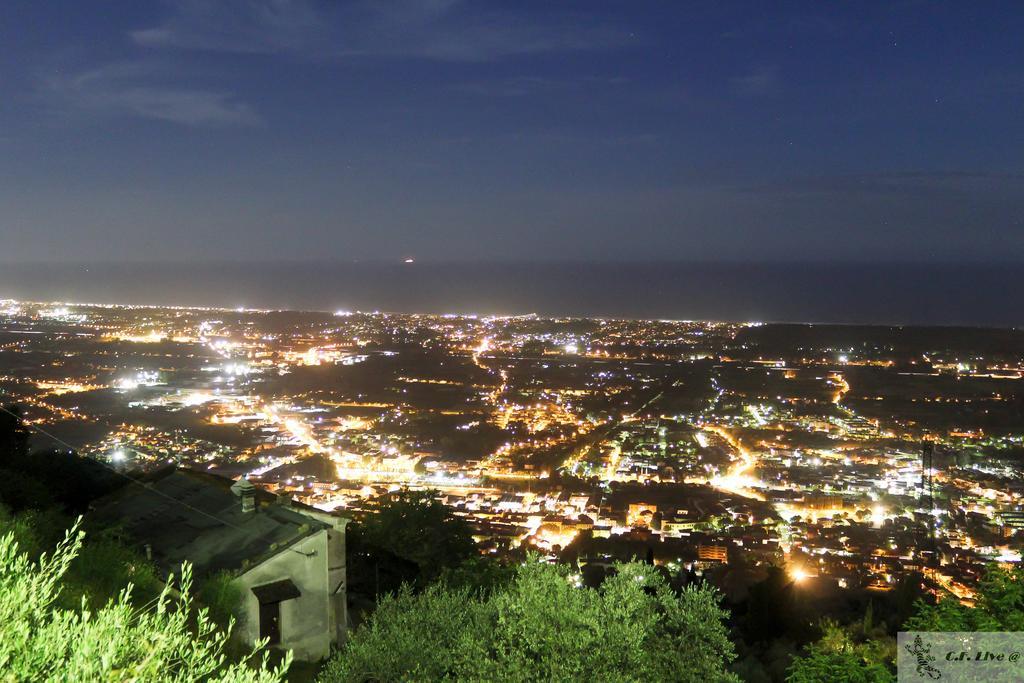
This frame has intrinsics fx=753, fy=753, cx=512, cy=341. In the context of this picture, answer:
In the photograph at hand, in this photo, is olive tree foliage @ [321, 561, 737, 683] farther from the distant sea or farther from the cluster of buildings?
the distant sea

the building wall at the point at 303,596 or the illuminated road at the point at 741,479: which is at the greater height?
the building wall at the point at 303,596

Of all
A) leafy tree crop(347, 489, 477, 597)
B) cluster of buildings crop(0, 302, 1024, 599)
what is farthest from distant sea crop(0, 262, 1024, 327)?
leafy tree crop(347, 489, 477, 597)

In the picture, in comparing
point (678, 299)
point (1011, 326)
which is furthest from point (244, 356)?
point (678, 299)

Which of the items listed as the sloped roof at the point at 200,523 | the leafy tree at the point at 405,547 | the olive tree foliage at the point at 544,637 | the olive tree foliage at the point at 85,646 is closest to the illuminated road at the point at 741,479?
the leafy tree at the point at 405,547

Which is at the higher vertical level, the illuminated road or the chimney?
the chimney

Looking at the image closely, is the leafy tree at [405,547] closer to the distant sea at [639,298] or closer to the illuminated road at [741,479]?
the illuminated road at [741,479]

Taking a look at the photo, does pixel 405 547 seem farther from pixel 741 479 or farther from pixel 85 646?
pixel 741 479
